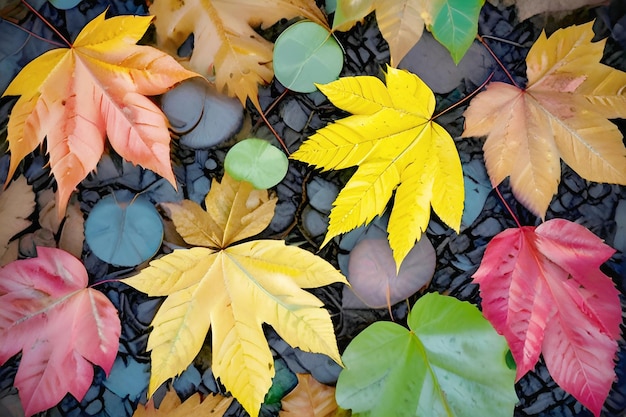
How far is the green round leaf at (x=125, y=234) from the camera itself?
2.07 feet

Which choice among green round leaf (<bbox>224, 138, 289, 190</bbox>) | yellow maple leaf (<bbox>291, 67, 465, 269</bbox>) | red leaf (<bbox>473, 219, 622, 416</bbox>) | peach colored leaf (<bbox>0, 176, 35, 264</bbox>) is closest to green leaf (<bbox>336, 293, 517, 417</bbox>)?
red leaf (<bbox>473, 219, 622, 416</bbox>)

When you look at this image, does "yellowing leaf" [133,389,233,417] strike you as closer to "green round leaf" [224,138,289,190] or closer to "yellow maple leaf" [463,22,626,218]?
"green round leaf" [224,138,289,190]

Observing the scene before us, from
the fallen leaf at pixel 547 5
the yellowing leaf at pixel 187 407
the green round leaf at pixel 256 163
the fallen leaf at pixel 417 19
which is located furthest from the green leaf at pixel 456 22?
the yellowing leaf at pixel 187 407

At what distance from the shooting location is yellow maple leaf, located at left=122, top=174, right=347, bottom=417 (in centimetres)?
57

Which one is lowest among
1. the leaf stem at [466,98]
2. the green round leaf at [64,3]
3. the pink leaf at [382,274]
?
the pink leaf at [382,274]

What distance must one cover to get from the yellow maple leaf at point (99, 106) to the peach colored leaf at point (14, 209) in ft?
0.30

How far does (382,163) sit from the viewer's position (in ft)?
1.88

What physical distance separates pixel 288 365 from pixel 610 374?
441mm

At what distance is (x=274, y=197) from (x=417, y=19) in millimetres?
302

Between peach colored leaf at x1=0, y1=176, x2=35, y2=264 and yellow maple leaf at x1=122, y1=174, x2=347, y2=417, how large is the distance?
Result: 22 cm

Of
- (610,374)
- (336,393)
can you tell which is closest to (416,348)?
(336,393)

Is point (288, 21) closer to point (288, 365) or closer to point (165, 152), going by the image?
point (165, 152)

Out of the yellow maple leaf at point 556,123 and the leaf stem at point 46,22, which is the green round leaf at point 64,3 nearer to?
the leaf stem at point 46,22

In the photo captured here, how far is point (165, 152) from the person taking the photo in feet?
1.88
